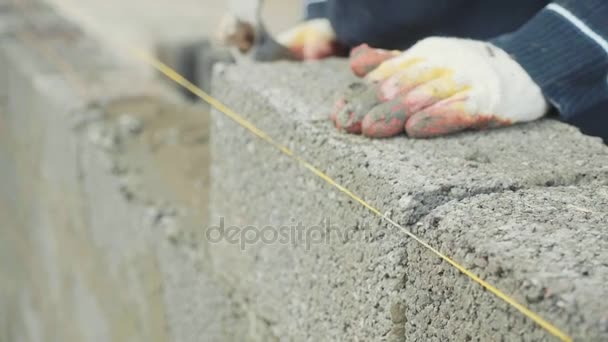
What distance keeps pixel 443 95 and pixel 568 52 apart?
0.22 metres

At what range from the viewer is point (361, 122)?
110 cm

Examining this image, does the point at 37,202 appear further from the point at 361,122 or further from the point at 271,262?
the point at 361,122

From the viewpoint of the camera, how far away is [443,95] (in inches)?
43.9

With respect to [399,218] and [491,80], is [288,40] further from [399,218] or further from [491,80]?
[399,218]

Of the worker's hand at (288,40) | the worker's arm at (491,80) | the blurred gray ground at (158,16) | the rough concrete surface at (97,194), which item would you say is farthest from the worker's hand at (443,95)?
the blurred gray ground at (158,16)

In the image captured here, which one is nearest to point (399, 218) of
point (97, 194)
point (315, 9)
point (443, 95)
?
point (443, 95)

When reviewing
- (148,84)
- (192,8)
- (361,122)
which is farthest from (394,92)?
(192,8)

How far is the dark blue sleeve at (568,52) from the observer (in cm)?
113

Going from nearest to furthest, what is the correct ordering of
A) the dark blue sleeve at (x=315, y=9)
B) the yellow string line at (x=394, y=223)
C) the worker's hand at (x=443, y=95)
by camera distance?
the yellow string line at (x=394, y=223) < the worker's hand at (x=443, y=95) < the dark blue sleeve at (x=315, y=9)

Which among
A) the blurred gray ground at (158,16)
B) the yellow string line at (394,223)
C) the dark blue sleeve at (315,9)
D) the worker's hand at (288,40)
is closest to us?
the yellow string line at (394,223)

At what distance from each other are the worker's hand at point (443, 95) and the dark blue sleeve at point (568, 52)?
0.03 metres

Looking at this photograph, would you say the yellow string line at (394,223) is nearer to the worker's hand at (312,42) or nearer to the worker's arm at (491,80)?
the worker's arm at (491,80)

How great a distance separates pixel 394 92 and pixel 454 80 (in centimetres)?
10

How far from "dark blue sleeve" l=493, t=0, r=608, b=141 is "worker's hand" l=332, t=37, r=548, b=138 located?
0.03 m
